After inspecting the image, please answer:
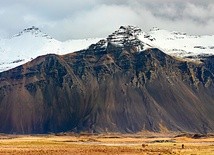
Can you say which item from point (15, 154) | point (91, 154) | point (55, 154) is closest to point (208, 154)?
point (91, 154)

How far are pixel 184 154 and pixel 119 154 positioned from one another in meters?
13.2

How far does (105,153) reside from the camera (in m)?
117

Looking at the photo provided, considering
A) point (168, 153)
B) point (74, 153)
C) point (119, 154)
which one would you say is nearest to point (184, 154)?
point (168, 153)

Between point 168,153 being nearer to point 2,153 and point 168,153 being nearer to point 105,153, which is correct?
point 105,153

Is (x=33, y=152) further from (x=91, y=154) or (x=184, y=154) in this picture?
(x=184, y=154)

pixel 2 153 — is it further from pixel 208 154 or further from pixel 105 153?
pixel 208 154

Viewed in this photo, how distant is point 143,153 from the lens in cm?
11862

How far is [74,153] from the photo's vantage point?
380 ft

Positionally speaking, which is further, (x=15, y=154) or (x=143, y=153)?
(x=143, y=153)

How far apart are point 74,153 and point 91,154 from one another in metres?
3.87

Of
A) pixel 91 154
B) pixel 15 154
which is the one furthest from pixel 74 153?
pixel 15 154

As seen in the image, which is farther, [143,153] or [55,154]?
[143,153]

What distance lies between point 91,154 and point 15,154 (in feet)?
49.8

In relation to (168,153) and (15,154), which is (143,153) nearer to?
(168,153)
